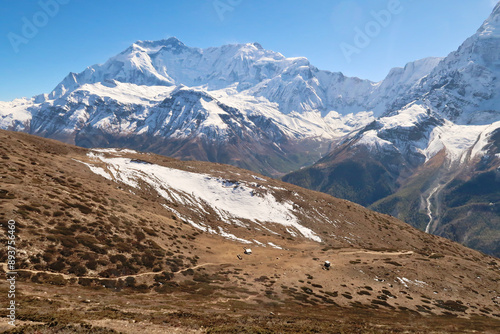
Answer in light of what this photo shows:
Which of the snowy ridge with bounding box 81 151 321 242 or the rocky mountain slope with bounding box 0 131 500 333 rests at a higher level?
the snowy ridge with bounding box 81 151 321 242

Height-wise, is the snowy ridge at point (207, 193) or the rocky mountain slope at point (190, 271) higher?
the snowy ridge at point (207, 193)

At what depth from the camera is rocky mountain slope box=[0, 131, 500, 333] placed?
30.7m

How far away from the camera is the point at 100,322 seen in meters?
24.6

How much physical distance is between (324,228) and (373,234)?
21.9 meters

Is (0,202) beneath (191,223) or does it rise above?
above

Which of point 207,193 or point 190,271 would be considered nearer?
point 190,271

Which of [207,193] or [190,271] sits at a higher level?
[207,193]

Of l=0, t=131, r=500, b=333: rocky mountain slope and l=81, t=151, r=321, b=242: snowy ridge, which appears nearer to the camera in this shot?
l=0, t=131, r=500, b=333: rocky mountain slope

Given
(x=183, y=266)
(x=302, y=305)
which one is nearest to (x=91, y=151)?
(x=183, y=266)

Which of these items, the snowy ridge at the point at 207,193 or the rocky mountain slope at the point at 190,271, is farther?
the snowy ridge at the point at 207,193

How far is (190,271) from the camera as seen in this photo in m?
50.0

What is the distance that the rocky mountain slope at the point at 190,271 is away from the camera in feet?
101

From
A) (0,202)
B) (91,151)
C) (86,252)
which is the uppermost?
(91,151)

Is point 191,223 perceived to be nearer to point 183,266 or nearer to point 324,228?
point 183,266
